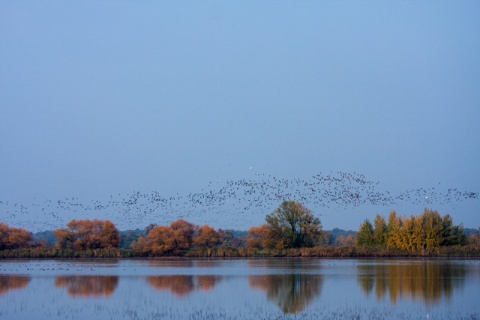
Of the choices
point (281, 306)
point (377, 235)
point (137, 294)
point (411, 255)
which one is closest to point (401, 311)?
point (281, 306)

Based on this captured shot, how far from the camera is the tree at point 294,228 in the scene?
7538 cm

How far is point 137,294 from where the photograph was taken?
27.6m

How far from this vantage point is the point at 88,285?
32125mm

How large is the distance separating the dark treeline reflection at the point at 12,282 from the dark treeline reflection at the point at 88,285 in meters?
1.55

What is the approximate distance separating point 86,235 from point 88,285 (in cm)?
4418

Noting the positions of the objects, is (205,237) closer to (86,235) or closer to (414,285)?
(86,235)

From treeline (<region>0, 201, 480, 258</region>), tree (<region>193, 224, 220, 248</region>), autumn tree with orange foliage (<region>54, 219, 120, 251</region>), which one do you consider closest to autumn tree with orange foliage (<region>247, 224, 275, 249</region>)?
treeline (<region>0, 201, 480, 258</region>)

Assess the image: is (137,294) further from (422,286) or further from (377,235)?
(377,235)

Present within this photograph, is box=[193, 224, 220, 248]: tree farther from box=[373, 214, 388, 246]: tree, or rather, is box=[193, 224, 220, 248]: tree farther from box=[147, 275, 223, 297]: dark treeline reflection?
box=[147, 275, 223, 297]: dark treeline reflection

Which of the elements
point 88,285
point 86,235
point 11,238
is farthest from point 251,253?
point 88,285

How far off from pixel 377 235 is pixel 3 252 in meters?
38.4

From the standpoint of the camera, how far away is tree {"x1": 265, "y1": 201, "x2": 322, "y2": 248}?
75.4 metres

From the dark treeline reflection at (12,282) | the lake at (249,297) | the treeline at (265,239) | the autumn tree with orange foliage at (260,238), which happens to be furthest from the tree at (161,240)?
the lake at (249,297)

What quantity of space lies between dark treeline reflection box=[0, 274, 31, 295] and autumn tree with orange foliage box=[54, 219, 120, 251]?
3600 cm
